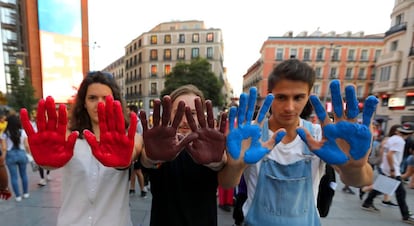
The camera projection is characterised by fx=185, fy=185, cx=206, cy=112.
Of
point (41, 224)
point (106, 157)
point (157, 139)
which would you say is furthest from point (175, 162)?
point (41, 224)

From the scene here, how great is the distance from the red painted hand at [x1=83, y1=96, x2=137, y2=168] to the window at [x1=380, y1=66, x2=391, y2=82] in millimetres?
26614

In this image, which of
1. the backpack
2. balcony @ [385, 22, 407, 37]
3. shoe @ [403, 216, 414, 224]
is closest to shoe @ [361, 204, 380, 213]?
shoe @ [403, 216, 414, 224]

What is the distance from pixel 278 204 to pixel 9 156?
15.7ft

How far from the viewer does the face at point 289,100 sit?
1.11 m

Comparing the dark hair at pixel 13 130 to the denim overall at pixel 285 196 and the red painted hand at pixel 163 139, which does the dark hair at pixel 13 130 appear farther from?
the denim overall at pixel 285 196

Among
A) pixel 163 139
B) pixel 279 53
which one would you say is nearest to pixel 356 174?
pixel 163 139

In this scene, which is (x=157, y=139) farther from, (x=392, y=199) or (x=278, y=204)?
(x=392, y=199)

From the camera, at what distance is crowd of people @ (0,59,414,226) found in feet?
3.01

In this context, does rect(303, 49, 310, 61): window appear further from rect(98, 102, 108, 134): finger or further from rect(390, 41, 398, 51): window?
rect(98, 102, 108, 134): finger

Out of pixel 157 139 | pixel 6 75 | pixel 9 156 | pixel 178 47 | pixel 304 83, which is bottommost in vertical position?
pixel 9 156

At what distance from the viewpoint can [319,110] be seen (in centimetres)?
94

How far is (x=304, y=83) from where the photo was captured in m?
1.12

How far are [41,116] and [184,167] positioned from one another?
0.80 meters

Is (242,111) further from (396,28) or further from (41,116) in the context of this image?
(396,28)
